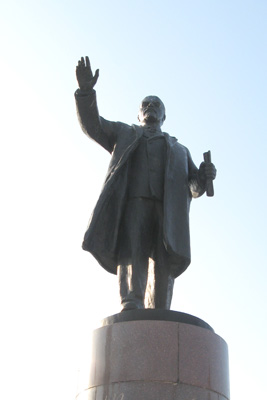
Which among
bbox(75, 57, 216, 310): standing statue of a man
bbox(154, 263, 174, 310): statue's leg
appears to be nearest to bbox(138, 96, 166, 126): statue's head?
bbox(75, 57, 216, 310): standing statue of a man

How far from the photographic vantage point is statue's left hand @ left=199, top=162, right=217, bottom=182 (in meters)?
9.02

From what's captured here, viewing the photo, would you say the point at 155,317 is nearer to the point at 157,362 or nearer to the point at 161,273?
the point at 157,362

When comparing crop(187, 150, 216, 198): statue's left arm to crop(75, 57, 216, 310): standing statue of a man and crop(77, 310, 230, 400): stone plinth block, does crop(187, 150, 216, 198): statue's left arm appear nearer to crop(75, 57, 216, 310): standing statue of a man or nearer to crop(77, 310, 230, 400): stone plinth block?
crop(75, 57, 216, 310): standing statue of a man

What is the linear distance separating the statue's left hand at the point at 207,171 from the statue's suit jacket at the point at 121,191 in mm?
112

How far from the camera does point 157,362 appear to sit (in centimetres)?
702

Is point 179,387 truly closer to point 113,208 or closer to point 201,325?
point 201,325

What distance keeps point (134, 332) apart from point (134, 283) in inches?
39.8

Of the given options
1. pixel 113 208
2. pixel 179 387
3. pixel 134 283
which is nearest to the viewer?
pixel 179 387

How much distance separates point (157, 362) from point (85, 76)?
405cm

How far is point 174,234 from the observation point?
27.9 feet

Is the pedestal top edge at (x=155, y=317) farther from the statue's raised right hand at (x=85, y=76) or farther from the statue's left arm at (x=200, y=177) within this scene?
the statue's raised right hand at (x=85, y=76)

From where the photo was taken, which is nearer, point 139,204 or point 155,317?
point 155,317

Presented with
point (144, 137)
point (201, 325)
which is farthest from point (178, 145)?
point (201, 325)

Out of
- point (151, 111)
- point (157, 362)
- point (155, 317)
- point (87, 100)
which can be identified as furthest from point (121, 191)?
point (157, 362)
